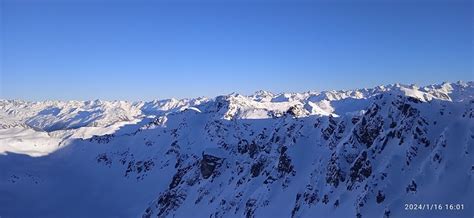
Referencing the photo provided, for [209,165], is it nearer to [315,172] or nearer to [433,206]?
[315,172]

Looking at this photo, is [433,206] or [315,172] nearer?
[433,206]

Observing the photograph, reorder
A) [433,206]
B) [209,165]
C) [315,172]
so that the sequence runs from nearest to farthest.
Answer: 1. [433,206]
2. [315,172]
3. [209,165]

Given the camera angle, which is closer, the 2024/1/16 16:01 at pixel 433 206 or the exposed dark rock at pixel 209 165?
the 2024/1/16 16:01 at pixel 433 206

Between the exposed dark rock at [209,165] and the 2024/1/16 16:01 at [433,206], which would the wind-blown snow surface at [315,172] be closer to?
the exposed dark rock at [209,165]

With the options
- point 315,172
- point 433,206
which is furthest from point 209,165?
point 433,206

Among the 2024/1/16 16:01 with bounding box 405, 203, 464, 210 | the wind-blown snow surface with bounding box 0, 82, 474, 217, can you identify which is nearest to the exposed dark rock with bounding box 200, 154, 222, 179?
the wind-blown snow surface with bounding box 0, 82, 474, 217

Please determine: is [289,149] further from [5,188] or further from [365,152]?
[5,188]

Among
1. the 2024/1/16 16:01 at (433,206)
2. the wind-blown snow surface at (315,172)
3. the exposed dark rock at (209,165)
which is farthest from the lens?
the exposed dark rock at (209,165)

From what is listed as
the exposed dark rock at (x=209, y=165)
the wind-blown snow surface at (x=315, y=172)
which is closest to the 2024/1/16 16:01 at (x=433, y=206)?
the wind-blown snow surface at (x=315, y=172)

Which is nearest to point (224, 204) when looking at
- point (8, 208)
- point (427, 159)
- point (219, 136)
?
point (427, 159)

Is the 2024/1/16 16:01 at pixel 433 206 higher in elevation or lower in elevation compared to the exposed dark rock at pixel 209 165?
higher

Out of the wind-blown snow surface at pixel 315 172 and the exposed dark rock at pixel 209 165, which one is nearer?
the wind-blown snow surface at pixel 315 172

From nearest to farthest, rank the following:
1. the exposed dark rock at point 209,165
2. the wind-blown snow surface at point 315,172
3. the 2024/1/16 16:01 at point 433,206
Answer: the 2024/1/16 16:01 at point 433,206 < the wind-blown snow surface at point 315,172 < the exposed dark rock at point 209,165
